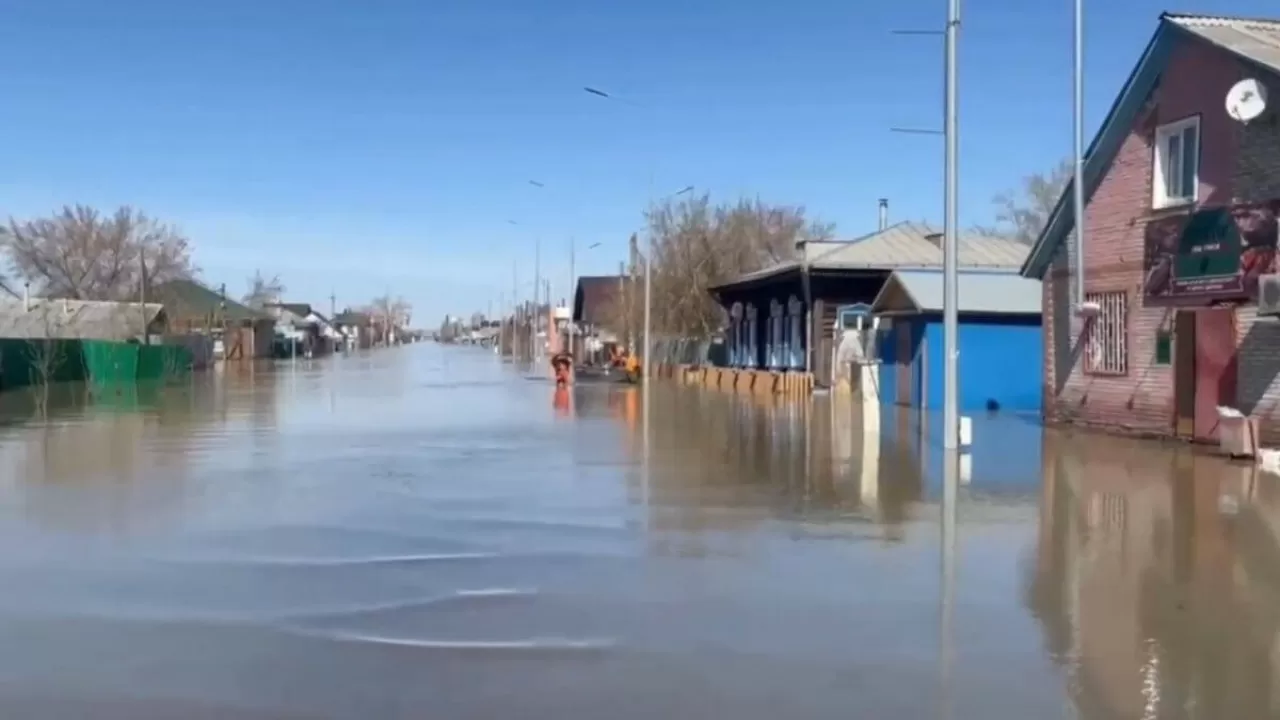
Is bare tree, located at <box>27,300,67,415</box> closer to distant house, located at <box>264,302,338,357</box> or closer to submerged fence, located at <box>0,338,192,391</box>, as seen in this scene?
submerged fence, located at <box>0,338,192,391</box>

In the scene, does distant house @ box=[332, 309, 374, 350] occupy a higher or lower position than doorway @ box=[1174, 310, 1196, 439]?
higher

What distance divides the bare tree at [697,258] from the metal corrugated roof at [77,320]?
982 inches

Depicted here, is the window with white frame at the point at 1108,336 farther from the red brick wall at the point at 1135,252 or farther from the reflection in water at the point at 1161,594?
the reflection in water at the point at 1161,594

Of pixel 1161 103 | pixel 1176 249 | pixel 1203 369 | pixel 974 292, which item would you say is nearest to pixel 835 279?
pixel 974 292

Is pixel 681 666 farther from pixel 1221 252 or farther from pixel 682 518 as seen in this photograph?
pixel 1221 252

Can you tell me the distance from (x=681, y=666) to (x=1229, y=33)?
18284 mm

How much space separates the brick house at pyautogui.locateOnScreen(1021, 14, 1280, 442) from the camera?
19750 mm

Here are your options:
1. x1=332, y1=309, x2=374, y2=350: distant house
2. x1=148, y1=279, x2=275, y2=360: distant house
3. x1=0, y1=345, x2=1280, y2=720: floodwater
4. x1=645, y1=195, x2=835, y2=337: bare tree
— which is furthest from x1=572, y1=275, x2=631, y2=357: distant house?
x1=332, y1=309, x2=374, y2=350: distant house

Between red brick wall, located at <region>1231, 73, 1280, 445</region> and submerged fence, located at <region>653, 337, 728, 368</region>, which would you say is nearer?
red brick wall, located at <region>1231, 73, 1280, 445</region>

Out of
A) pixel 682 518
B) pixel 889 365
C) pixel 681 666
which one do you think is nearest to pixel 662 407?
pixel 889 365

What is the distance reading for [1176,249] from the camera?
21625 millimetres

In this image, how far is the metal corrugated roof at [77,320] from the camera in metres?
65.2

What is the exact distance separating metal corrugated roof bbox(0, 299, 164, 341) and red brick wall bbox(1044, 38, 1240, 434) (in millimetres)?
49467

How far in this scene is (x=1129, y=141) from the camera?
920 inches
